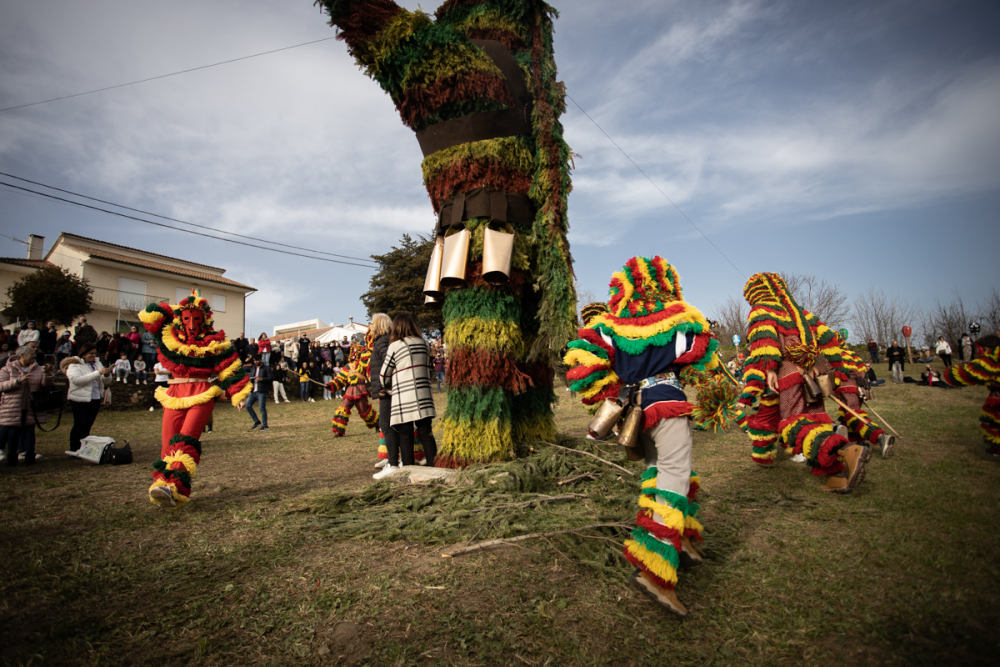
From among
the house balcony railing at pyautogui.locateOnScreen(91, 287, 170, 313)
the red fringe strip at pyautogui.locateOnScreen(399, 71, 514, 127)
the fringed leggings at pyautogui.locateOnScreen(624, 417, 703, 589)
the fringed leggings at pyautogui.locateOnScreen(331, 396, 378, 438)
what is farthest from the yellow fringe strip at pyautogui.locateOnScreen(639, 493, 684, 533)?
the house balcony railing at pyautogui.locateOnScreen(91, 287, 170, 313)

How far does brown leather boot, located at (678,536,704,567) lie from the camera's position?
310 cm

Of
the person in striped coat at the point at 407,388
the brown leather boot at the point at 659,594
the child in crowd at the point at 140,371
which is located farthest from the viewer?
the child in crowd at the point at 140,371

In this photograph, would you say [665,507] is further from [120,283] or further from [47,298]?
[120,283]

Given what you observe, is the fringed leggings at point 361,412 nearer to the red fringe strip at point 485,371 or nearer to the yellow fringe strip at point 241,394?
the yellow fringe strip at point 241,394

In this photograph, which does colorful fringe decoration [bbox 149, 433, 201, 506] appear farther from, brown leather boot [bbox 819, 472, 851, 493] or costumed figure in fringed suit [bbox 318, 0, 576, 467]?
brown leather boot [bbox 819, 472, 851, 493]

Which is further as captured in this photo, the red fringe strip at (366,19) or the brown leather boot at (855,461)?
the red fringe strip at (366,19)

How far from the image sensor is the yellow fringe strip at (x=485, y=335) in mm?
4898

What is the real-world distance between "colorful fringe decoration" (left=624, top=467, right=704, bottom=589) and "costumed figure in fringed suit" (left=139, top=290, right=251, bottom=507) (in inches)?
158

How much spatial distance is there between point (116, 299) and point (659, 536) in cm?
3502

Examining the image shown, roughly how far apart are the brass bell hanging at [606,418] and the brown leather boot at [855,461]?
282 centimetres

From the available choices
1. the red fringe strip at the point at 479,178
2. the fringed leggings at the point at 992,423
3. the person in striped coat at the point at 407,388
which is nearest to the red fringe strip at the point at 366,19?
the red fringe strip at the point at 479,178

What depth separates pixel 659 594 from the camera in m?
2.67

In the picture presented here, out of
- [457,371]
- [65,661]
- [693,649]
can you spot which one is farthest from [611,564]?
[65,661]

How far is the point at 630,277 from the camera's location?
11.2 feet
